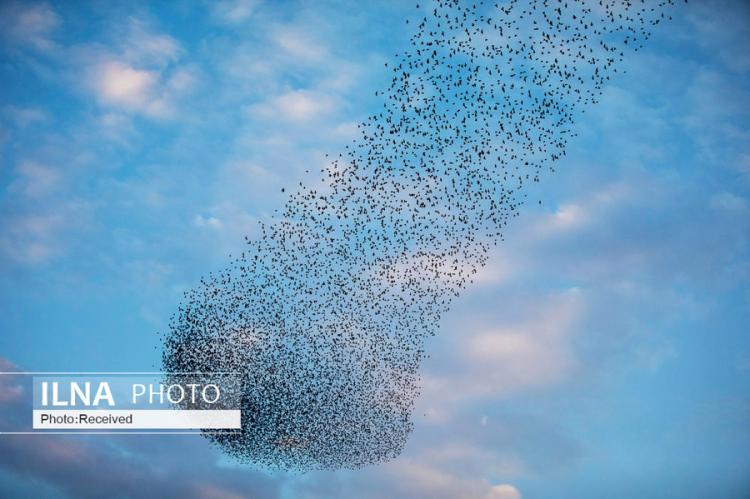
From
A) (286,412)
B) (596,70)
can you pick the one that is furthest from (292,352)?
(596,70)

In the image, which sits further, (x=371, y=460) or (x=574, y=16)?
(x=371, y=460)

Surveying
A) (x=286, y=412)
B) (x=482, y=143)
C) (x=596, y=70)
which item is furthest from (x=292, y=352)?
(x=596, y=70)

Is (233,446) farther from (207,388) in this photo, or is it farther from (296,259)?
(296,259)

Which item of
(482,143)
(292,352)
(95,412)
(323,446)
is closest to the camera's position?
(482,143)

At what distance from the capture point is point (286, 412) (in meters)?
46.0

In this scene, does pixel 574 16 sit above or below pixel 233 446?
above

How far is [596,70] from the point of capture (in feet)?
108

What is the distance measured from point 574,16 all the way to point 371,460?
31461 mm

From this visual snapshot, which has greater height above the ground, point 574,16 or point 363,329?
point 574,16

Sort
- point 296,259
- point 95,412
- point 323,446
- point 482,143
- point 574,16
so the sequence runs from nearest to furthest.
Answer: point 574,16 < point 482,143 < point 95,412 < point 296,259 < point 323,446

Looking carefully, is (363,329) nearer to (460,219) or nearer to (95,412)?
(460,219)

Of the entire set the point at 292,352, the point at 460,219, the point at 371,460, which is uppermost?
the point at 460,219

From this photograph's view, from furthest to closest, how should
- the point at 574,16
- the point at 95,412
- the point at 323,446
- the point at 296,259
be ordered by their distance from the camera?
the point at 323,446 < the point at 296,259 < the point at 95,412 < the point at 574,16

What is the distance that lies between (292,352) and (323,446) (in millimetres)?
7747
